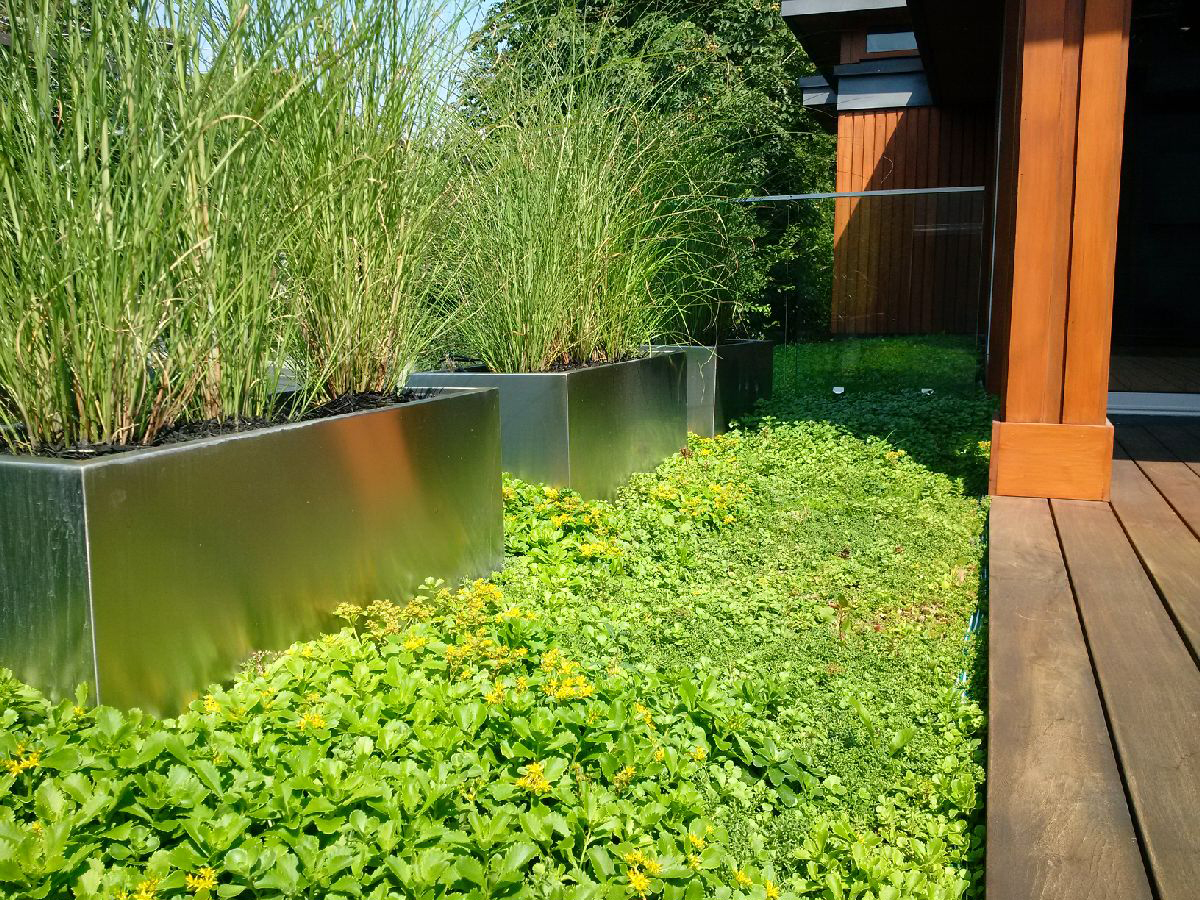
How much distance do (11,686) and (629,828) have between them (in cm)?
105

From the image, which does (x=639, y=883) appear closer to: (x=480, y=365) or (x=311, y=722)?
(x=311, y=722)

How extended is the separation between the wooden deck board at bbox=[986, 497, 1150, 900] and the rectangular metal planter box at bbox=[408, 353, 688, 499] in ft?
5.38

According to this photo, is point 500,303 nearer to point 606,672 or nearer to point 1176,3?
point 606,672

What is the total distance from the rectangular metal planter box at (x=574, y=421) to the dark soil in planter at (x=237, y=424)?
0.58 metres

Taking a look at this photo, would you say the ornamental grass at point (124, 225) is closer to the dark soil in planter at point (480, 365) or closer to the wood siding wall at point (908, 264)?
the dark soil in planter at point (480, 365)

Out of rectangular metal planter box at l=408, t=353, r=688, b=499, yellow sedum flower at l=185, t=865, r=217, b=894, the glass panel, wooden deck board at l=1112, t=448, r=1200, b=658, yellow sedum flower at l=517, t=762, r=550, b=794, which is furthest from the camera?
the glass panel

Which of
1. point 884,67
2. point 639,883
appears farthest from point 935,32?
point 639,883

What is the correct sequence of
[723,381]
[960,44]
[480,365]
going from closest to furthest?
[480,365], [723,381], [960,44]

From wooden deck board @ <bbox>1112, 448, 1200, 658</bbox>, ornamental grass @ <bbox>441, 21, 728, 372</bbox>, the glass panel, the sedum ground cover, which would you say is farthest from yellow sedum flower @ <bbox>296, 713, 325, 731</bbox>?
the glass panel

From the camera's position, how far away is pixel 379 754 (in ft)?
5.47

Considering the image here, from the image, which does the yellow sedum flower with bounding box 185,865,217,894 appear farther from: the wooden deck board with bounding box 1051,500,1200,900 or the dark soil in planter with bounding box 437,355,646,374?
the dark soil in planter with bounding box 437,355,646,374

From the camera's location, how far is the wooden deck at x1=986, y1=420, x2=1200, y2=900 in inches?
54.8

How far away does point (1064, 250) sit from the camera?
11.2 feet

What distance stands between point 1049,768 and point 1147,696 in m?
0.37
